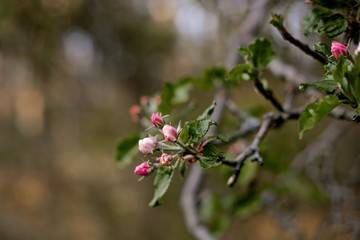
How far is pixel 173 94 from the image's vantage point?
32.6 inches

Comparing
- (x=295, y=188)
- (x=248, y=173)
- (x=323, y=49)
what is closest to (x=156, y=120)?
(x=323, y=49)

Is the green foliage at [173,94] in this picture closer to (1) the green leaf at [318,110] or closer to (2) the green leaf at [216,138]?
(2) the green leaf at [216,138]

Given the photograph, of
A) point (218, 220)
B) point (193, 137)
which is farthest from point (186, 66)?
point (193, 137)

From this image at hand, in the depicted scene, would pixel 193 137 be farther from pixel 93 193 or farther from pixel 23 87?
pixel 23 87

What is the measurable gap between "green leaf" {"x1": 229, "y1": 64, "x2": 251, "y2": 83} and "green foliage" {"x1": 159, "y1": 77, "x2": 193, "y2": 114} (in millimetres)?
240

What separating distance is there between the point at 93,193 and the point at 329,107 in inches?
200

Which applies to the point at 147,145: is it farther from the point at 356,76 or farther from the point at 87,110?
the point at 87,110

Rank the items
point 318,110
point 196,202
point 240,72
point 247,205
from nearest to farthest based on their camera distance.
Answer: point 318,110 → point 240,72 → point 196,202 → point 247,205

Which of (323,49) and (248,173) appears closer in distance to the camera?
(323,49)

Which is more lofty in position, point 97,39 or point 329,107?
point 97,39

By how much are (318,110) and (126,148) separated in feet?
1.86

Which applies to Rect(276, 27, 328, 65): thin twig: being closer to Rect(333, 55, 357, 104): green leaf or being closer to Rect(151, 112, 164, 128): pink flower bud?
Rect(333, 55, 357, 104): green leaf

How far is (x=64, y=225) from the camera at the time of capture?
467 cm

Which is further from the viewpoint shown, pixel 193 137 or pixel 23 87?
pixel 23 87
